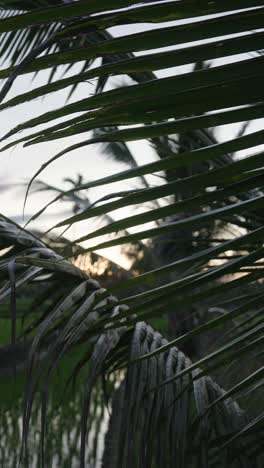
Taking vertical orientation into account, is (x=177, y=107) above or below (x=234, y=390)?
above

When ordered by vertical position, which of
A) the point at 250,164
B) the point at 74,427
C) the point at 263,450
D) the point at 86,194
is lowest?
the point at 263,450

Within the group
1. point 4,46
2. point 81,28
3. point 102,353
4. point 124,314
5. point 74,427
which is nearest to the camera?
point 81,28

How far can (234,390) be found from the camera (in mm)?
749

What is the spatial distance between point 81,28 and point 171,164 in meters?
0.11

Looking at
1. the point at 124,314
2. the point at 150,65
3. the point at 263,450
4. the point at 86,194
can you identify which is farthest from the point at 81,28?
the point at 86,194

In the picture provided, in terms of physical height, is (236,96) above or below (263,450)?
above

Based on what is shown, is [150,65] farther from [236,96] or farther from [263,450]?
[263,450]

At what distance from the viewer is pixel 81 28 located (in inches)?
19.9

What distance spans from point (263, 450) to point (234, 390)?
47 cm

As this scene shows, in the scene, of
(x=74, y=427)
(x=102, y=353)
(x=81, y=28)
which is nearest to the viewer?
(x=81, y=28)

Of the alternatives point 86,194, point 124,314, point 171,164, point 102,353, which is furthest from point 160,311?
point 86,194

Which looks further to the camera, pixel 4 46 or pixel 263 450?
pixel 4 46

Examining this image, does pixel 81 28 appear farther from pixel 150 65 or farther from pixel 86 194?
pixel 86 194

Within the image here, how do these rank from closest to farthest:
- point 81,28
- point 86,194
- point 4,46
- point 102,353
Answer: point 81,28, point 102,353, point 4,46, point 86,194
